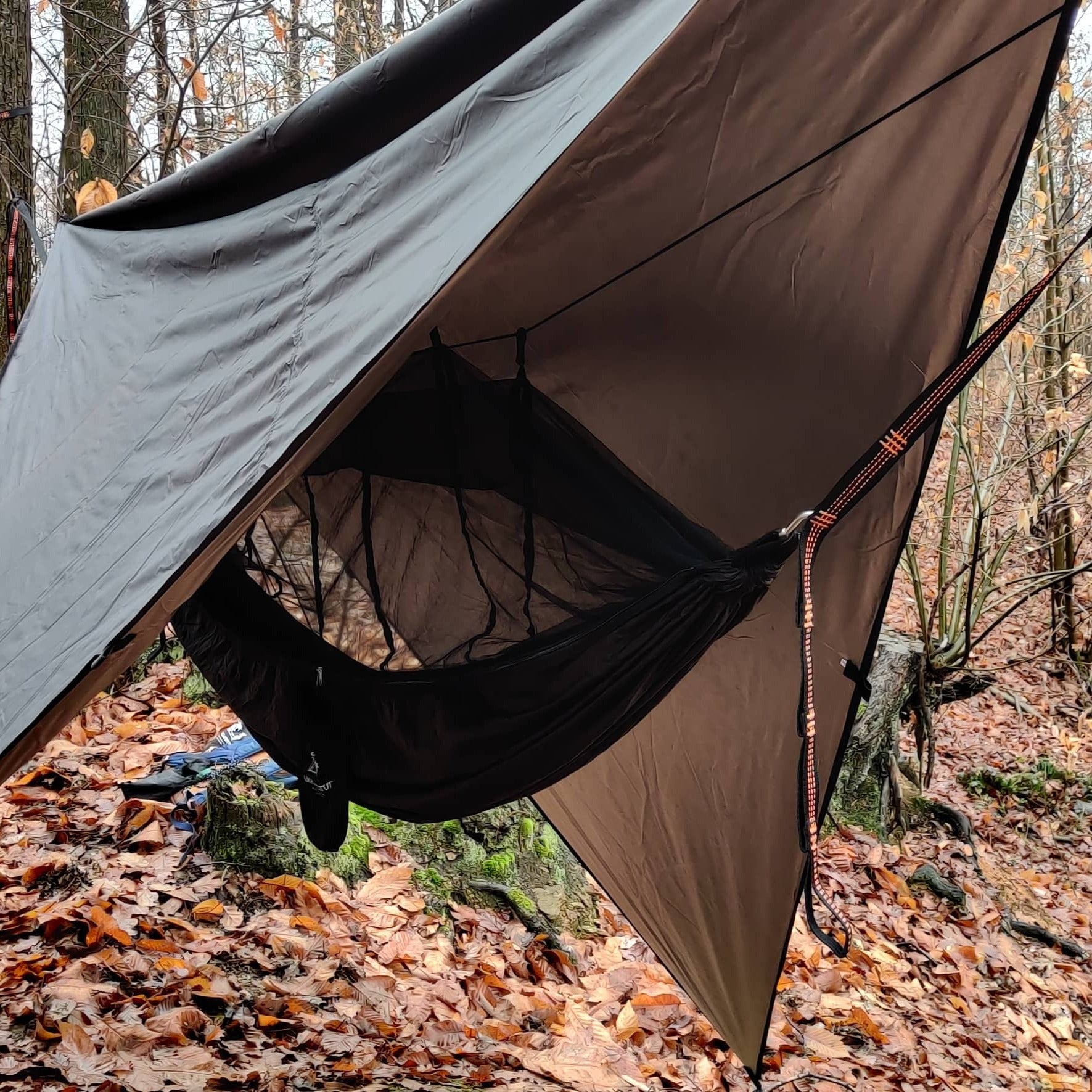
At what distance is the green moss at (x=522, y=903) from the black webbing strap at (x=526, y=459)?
60.6 inches

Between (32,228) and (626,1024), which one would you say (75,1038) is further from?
(32,228)

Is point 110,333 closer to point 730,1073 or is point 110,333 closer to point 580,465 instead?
point 580,465

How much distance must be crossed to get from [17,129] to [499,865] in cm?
283

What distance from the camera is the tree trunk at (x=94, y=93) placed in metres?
3.23

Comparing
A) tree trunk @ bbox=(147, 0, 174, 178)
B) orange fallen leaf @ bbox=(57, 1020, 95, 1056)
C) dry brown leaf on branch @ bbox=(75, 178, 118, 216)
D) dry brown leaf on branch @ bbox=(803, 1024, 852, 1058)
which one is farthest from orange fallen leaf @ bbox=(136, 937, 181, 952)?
tree trunk @ bbox=(147, 0, 174, 178)

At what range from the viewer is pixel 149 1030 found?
6.24ft

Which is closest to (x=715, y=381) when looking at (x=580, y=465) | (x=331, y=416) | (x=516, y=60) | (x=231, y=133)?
(x=580, y=465)

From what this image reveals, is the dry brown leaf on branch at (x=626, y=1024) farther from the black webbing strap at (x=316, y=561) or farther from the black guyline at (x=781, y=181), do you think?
the black guyline at (x=781, y=181)

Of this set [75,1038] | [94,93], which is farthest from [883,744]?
[94,93]

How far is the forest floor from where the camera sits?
1.94m

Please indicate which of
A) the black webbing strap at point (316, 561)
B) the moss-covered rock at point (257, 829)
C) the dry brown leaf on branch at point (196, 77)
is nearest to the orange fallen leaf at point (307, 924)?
the moss-covered rock at point (257, 829)

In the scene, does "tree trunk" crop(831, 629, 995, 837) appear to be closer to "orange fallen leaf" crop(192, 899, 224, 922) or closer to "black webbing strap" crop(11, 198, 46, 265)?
"orange fallen leaf" crop(192, 899, 224, 922)

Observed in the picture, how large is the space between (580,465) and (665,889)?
96 cm

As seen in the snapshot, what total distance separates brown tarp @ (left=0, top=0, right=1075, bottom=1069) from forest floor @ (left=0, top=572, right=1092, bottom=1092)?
628 millimetres
